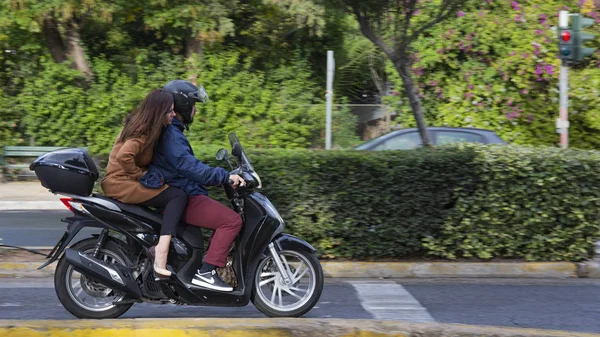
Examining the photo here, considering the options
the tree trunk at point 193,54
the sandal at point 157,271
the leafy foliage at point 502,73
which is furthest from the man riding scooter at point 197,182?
the leafy foliage at point 502,73

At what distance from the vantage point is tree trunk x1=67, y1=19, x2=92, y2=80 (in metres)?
17.5

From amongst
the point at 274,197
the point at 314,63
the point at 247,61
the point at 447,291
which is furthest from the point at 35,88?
the point at 447,291

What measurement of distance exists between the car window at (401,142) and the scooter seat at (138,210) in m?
6.72

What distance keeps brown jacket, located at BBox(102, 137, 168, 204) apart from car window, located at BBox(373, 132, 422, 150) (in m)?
6.77

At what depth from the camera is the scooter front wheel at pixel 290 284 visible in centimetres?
557

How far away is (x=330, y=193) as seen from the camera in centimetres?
787

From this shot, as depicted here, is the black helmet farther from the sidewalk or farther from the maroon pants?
the sidewalk

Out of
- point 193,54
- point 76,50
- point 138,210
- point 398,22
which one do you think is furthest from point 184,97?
point 76,50

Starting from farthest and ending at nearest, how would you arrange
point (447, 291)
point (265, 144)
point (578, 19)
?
point (265, 144) < point (578, 19) < point (447, 291)

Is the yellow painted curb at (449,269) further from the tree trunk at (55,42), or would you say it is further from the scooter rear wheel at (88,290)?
the tree trunk at (55,42)

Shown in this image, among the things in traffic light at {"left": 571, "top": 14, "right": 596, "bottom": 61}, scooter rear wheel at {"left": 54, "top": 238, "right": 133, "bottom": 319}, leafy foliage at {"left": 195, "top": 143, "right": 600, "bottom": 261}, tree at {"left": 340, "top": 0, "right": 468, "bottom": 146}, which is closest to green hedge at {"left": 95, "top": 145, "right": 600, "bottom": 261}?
leafy foliage at {"left": 195, "top": 143, "right": 600, "bottom": 261}

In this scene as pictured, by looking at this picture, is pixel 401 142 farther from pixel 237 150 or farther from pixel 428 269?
pixel 237 150

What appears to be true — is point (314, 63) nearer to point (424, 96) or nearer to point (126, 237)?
point (424, 96)

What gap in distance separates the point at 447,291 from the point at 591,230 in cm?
197
